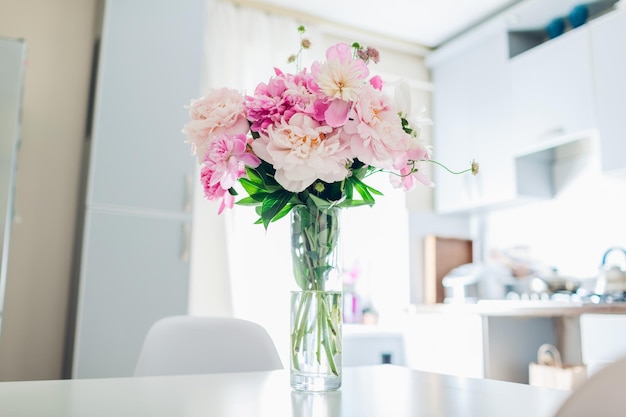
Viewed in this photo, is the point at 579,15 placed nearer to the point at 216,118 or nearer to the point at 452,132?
the point at 452,132

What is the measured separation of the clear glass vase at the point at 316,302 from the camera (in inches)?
36.8

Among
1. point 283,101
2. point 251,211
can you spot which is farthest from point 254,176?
point 251,211

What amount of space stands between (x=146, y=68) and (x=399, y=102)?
2128 mm

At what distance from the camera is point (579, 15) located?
316cm

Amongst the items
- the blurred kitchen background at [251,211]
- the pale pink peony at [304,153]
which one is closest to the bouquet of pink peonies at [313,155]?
the pale pink peony at [304,153]

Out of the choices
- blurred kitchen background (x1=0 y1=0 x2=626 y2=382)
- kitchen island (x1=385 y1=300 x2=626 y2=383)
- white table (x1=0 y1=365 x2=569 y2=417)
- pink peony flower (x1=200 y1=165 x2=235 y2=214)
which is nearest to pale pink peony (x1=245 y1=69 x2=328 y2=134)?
pink peony flower (x1=200 y1=165 x2=235 y2=214)

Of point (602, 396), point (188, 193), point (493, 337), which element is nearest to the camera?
point (602, 396)

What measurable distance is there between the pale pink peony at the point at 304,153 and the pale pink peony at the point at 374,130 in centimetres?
3

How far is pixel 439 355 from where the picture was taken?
10.6ft

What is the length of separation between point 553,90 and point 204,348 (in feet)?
8.03

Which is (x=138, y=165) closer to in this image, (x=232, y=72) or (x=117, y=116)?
(x=117, y=116)

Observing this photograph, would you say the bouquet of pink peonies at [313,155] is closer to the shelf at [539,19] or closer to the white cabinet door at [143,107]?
the white cabinet door at [143,107]

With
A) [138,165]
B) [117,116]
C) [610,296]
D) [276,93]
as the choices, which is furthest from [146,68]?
[610,296]

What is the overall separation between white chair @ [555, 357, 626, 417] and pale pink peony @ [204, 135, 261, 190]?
636 mm
